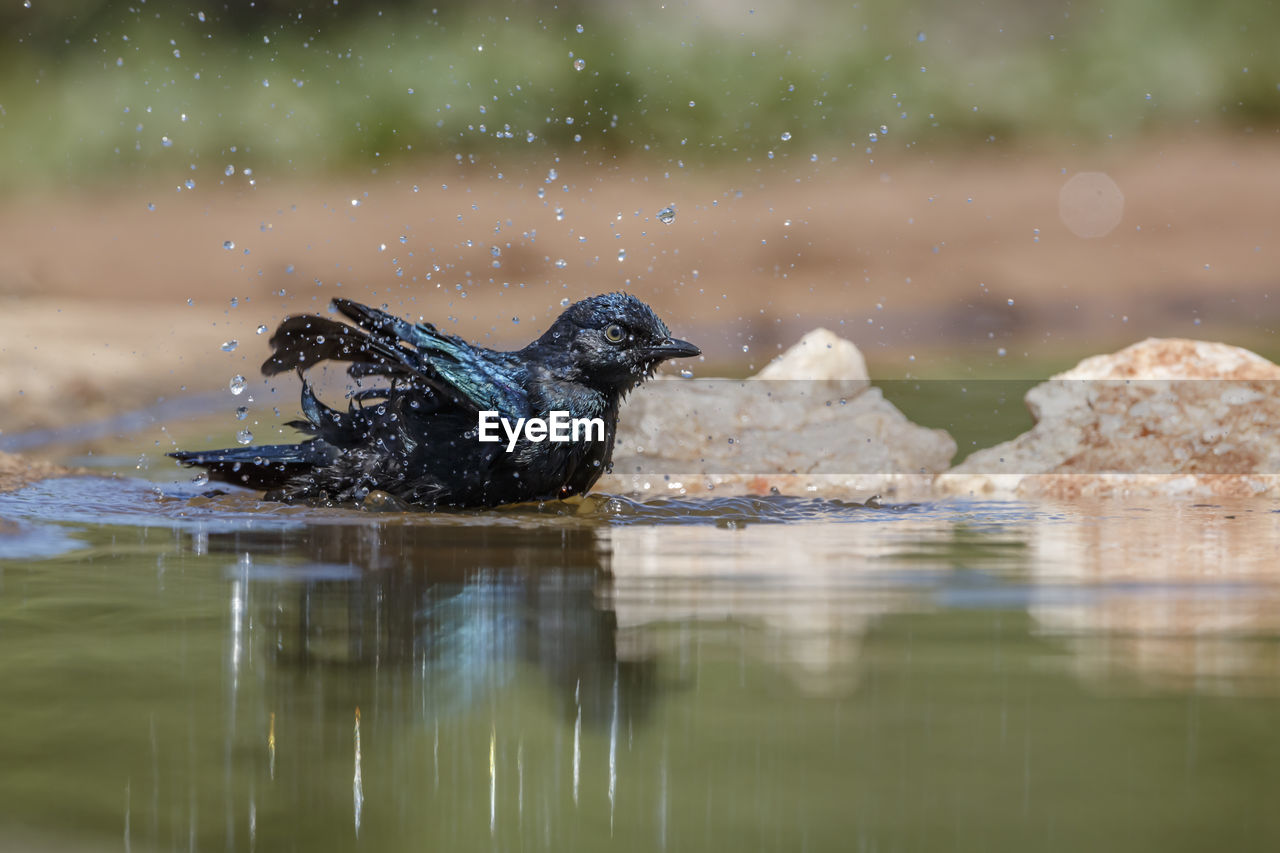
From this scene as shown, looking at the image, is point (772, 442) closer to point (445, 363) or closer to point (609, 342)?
point (609, 342)

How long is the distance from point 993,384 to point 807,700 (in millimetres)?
6210

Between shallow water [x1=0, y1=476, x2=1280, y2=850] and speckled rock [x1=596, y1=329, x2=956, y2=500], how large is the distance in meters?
1.35

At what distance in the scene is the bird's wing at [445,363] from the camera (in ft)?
15.8

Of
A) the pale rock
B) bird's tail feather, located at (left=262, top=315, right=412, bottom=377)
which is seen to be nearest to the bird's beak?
bird's tail feather, located at (left=262, top=315, right=412, bottom=377)

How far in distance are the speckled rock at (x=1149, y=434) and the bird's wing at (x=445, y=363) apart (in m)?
1.78

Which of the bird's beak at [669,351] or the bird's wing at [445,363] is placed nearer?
the bird's wing at [445,363]

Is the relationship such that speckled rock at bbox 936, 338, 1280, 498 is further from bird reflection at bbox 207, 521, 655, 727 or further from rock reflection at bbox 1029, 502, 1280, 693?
bird reflection at bbox 207, 521, 655, 727

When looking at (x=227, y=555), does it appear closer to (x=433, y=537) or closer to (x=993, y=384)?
(x=433, y=537)

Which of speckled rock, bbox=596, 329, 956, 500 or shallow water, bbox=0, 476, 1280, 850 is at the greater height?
speckled rock, bbox=596, 329, 956, 500

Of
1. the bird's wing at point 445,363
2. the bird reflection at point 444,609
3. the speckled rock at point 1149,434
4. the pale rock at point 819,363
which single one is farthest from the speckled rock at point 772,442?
the bird reflection at point 444,609

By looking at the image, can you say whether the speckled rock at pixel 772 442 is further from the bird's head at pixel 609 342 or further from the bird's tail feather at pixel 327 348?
the bird's tail feather at pixel 327 348

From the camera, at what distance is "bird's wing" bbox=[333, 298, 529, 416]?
4.80m

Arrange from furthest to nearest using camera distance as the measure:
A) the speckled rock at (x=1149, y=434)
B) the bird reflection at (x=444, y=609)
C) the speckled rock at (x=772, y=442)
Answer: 1. the speckled rock at (x=772, y=442)
2. the speckled rock at (x=1149, y=434)
3. the bird reflection at (x=444, y=609)

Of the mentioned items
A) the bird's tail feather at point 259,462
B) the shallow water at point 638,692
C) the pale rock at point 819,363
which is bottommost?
the shallow water at point 638,692
